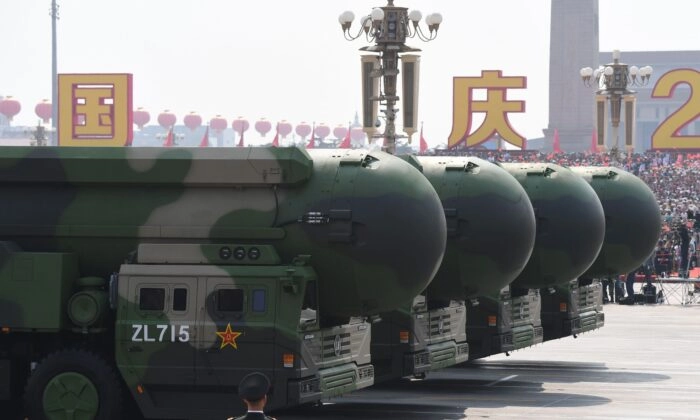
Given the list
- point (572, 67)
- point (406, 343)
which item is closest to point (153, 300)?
point (406, 343)

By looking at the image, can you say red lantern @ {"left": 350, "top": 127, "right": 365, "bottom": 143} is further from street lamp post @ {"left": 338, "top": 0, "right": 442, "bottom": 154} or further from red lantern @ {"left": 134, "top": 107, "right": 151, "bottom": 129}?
street lamp post @ {"left": 338, "top": 0, "right": 442, "bottom": 154}

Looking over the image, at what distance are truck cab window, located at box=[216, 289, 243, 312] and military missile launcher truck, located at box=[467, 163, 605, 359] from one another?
6832 mm

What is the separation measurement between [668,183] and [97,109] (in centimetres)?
3372

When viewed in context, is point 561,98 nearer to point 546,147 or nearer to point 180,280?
point 546,147

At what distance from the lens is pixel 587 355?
27359 mm

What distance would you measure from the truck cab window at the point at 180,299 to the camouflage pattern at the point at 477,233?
173 inches

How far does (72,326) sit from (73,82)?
71.0 m

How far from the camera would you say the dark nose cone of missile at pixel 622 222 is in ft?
81.5

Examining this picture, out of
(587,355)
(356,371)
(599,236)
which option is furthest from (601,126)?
(356,371)

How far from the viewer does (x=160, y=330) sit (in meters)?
15.5

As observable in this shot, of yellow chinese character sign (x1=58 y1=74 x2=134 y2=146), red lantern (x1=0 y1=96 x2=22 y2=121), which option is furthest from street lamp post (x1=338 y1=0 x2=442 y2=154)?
red lantern (x1=0 y1=96 x2=22 y2=121)

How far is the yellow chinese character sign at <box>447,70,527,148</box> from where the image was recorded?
8062cm

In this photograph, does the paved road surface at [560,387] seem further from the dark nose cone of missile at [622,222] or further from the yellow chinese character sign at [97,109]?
the yellow chinese character sign at [97,109]

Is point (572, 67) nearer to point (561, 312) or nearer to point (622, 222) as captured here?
point (622, 222)
